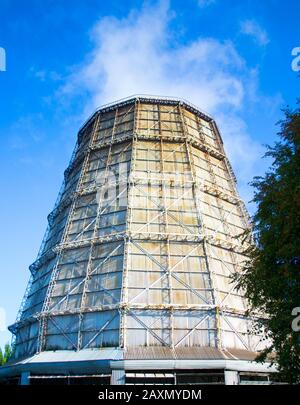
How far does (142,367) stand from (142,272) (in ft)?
20.1

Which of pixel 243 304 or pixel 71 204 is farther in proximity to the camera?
pixel 71 204

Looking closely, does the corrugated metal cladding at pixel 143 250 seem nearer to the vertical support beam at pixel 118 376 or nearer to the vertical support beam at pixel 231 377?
the vertical support beam at pixel 231 377

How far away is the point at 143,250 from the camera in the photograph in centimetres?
2356

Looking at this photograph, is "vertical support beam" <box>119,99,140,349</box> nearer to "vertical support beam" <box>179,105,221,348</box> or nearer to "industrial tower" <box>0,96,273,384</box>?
"industrial tower" <box>0,96,273,384</box>

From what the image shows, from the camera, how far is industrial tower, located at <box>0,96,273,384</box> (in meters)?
19.7

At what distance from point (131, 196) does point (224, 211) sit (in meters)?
7.69

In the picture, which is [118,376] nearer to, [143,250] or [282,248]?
[143,250]

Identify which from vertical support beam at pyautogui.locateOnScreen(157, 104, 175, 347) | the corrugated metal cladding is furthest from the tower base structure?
vertical support beam at pyautogui.locateOnScreen(157, 104, 175, 347)

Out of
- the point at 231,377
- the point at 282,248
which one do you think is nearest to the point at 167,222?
the point at 231,377

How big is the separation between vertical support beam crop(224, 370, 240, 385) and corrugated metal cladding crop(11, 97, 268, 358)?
71.3 inches
